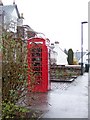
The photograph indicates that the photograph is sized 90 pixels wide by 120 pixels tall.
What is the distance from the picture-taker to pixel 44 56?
38.1 ft

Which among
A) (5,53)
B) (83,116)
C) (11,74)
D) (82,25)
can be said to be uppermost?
(82,25)

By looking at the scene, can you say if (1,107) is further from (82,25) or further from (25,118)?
(82,25)

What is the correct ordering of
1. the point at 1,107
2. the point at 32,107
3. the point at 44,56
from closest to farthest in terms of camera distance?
the point at 1,107
the point at 32,107
the point at 44,56

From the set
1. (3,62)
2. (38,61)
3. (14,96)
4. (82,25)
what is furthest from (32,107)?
(82,25)

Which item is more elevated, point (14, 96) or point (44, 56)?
point (44, 56)

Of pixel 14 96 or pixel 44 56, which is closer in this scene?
pixel 14 96

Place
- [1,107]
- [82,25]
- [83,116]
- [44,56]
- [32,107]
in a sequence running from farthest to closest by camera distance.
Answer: [82,25] < [44,56] < [32,107] < [83,116] < [1,107]

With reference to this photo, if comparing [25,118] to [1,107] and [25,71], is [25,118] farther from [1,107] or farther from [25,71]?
[25,71]

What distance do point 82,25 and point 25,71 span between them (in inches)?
803

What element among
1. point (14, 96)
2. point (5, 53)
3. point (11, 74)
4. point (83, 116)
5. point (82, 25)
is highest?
point (82, 25)

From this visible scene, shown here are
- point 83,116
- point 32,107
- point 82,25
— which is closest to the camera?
point 83,116

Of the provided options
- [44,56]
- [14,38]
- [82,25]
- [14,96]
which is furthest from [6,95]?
[82,25]

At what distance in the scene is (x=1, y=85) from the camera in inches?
252

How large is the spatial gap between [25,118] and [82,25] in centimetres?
2079
